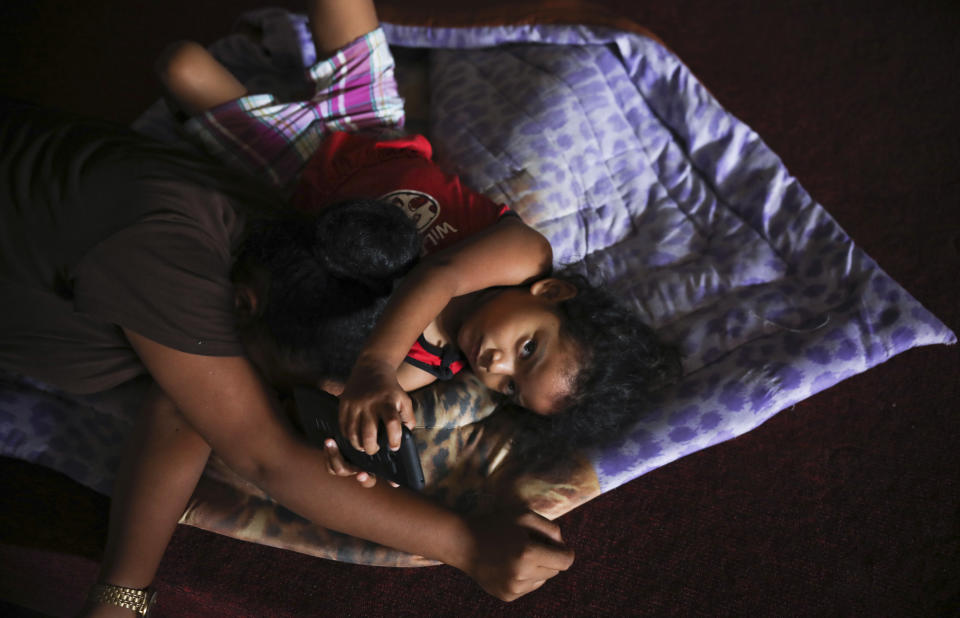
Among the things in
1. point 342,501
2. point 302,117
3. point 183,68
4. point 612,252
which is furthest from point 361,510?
point 183,68

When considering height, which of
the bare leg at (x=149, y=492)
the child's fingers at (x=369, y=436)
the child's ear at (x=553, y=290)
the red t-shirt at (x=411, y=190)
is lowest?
the bare leg at (x=149, y=492)

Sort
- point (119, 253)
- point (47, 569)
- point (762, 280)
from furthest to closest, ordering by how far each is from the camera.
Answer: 1. point (762, 280)
2. point (47, 569)
3. point (119, 253)

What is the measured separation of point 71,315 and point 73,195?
151 mm

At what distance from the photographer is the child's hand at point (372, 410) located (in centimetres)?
68

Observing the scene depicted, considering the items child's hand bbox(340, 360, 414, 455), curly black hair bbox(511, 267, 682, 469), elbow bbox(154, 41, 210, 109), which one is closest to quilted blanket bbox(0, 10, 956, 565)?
curly black hair bbox(511, 267, 682, 469)

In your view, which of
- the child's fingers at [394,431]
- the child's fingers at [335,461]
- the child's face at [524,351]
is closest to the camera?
the child's fingers at [394,431]

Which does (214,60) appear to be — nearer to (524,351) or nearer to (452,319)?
(452,319)

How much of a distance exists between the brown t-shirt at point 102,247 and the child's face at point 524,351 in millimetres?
298

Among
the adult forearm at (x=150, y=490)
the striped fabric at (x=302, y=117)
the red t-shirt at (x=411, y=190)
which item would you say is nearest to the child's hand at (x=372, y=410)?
the red t-shirt at (x=411, y=190)

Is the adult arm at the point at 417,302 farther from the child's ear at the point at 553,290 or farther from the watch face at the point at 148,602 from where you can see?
the watch face at the point at 148,602

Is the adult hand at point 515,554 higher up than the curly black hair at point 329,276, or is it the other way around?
the curly black hair at point 329,276

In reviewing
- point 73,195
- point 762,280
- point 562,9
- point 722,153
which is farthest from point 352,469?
point 562,9

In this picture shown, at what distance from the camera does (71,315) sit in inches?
33.8

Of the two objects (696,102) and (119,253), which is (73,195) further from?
(696,102)
